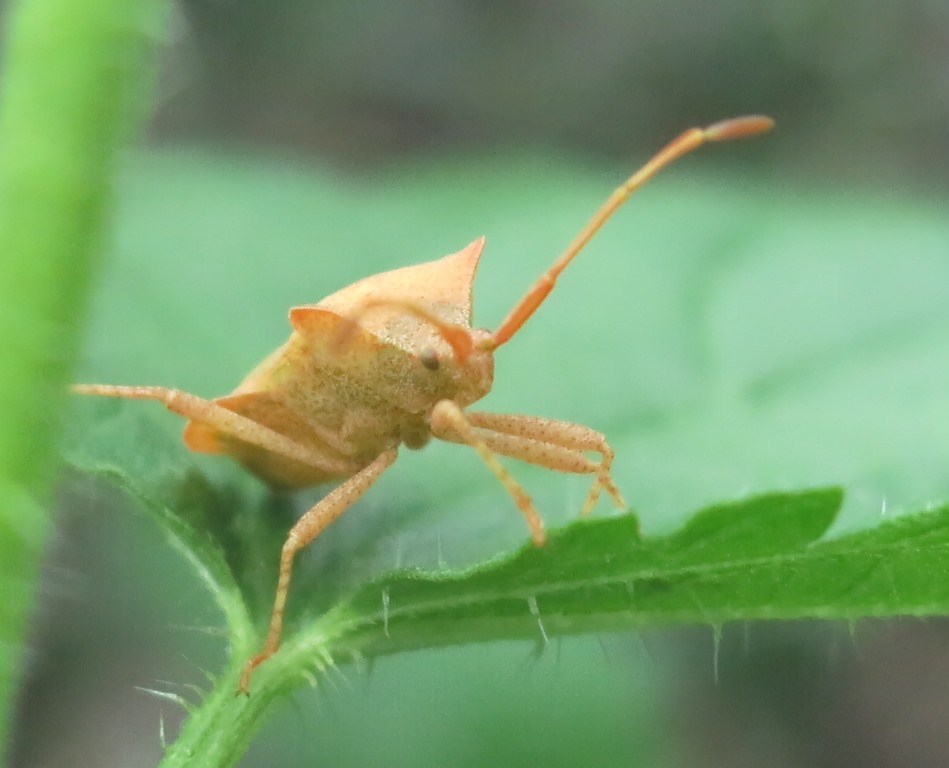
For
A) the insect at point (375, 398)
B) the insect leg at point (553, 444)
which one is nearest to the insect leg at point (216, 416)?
the insect at point (375, 398)

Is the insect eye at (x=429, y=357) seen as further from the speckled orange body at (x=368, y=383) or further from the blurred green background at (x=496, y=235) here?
the blurred green background at (x=496, y=235)

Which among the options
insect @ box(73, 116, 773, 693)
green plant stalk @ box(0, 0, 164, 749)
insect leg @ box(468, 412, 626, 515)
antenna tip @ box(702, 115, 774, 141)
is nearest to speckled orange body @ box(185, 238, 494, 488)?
insect @ box(73, 116, 773, 693)

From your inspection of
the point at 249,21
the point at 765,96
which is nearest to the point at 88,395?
the point at 249,21

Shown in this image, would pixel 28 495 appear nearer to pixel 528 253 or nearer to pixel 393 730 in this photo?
pixel 393 730

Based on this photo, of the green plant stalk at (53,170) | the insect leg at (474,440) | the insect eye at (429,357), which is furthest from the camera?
the insect eye at (429,357)

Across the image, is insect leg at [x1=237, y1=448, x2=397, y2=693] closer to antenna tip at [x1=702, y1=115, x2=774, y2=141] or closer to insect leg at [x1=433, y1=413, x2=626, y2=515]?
insect leg at [x1=433, y1=413, x2=626, y2=515]

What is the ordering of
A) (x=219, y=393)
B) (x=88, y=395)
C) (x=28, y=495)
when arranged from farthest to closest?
(x=219, y=393) → (x=88, y=395) → (x=28, y=495)
